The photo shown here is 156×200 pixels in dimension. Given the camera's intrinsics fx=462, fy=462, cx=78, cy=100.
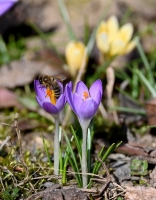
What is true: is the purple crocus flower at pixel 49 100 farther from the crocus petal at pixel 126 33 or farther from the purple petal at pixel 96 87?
the crocus petal at pixel 126 33

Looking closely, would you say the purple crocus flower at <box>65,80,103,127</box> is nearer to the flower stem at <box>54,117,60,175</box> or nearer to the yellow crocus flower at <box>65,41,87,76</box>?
the flower stem at <box>54,117,60,175</box>

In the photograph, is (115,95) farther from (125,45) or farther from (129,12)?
(129,12)

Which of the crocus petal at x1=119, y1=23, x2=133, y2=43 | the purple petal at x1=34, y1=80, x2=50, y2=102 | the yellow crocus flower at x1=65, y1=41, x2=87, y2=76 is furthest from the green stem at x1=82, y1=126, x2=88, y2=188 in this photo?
the crocus petal at x1=119, y1=23, x2=133, y2=43

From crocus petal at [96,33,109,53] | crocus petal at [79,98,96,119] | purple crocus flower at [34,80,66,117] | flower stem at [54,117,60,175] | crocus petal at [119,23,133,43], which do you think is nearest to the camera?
crocus petal at [79,98,96,119]

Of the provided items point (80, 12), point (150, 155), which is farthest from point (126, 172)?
point (80, 12)

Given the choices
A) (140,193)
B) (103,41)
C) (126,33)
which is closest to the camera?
(140,193)

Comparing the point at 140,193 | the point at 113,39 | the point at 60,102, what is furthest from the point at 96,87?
the point at 113,39

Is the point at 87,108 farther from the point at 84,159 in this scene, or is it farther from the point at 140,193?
the point at 140,193

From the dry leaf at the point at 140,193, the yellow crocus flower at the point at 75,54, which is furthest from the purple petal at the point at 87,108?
the yellow crocus flower at the point at 75,54
